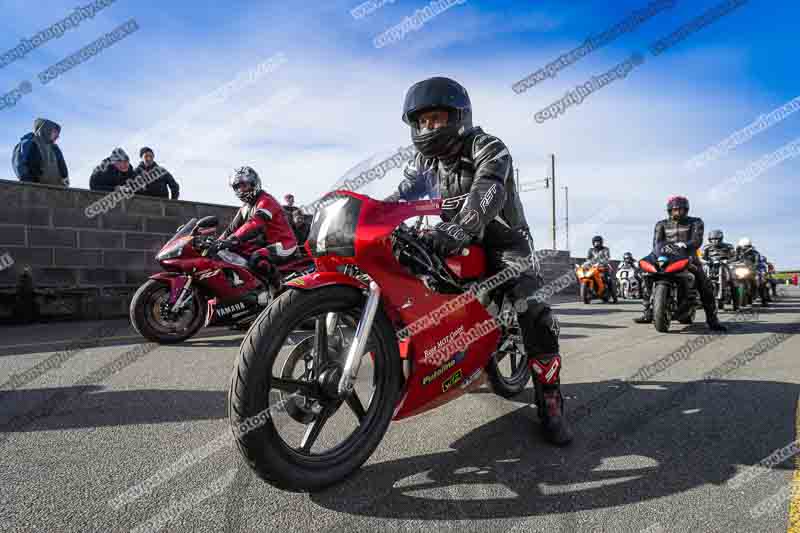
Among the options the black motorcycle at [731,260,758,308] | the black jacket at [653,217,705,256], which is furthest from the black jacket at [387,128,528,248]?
the black motorcycle at [731,260,758,308]

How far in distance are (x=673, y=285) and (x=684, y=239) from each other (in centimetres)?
119

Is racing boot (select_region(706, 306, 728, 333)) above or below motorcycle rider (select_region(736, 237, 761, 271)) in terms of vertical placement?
below

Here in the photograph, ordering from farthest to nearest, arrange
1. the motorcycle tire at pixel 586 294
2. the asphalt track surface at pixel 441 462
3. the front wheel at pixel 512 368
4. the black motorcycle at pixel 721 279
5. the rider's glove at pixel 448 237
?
the motorcycle tire at pixel 586 294 → the black motorcycle at pixel 721 279 → the front wheel at pixel 512 368 → the rider's glove at pixel 448 237 → the asphalt track surface at pixel 441 462

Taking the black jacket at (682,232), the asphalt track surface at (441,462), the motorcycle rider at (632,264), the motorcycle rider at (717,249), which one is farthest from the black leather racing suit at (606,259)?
the asphalt track surface at (441,462)

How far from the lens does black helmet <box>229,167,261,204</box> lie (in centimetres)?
653

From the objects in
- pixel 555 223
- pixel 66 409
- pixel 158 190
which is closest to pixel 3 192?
pixel 158 190

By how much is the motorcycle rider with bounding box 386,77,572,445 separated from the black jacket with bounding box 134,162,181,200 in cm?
812

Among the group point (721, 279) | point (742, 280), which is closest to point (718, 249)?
point (742, 280)

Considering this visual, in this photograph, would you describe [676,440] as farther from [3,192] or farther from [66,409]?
[3,192]

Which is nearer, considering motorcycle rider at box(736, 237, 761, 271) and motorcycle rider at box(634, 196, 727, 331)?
motorcycle rider at box(634, 196, 727, 331)

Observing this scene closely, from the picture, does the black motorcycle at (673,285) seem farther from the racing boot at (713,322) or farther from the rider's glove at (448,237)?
the rider's glove at (448,237)

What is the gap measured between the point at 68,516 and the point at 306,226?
8290 mm

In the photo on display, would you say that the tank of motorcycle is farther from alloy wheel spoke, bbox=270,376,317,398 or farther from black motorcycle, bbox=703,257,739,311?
black motorcycle, bbox=703,257,739,311

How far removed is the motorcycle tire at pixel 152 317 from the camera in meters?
5.40
